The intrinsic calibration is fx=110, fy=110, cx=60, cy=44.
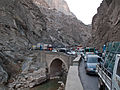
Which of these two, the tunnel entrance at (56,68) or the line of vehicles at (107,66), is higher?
the line of vehicles at (107,66)

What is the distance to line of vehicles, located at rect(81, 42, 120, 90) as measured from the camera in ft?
11.4

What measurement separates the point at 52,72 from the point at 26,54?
7.96 meters

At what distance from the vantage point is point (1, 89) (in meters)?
15.6

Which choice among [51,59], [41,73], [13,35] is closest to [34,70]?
[41,73]

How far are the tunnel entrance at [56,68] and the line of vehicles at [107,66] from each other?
34.4 ft

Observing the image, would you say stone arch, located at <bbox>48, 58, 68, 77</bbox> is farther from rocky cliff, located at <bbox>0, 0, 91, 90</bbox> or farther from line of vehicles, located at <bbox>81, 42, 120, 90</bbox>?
line of vehicles, located at <bbox>81, 42, 120, 90</bbox>

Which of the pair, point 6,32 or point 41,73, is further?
point 6,32

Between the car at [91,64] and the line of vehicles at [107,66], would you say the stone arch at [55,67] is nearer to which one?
the line of vehicles at [107,66]

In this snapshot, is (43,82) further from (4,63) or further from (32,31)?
(32,31)

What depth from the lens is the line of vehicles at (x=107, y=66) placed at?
3.49 meters

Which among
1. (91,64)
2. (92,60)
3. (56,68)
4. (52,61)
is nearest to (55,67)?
(56,68)

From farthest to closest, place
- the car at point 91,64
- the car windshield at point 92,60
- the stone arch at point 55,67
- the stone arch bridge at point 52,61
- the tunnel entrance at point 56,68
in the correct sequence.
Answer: the tunnel entrance at point 56,68
the stone arch at point 55,67
the stone arch bridge at point 52,61
the car windshield at point 92,60
the car at point 91,64

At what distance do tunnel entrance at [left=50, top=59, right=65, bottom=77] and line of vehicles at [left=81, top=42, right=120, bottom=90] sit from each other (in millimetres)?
→ 10479

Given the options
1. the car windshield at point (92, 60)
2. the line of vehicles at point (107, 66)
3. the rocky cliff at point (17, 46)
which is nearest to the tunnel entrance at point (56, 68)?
the rocky cliff at point (17, 46)
